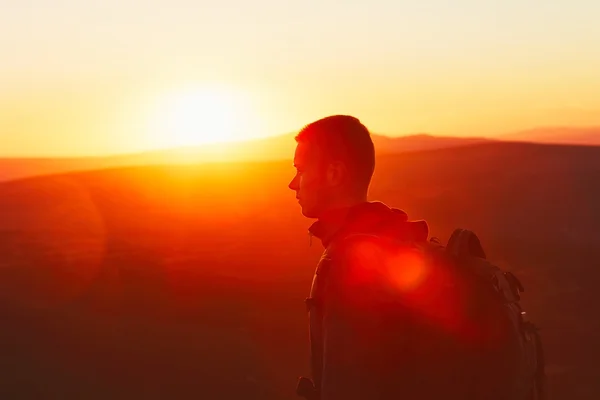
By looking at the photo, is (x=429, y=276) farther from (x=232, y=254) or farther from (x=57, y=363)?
(x=232, y=254)

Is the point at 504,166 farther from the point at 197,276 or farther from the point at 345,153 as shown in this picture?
the point at 345,153

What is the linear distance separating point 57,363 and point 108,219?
76.4 feet

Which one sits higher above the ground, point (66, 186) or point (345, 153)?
point (345, 153)

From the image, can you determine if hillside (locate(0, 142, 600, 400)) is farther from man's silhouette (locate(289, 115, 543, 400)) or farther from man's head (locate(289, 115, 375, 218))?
man's silhouette (locate(289, 115, 543, 400))

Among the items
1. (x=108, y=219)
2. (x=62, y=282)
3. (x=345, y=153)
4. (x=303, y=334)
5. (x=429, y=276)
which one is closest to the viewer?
(x=429, y=276)

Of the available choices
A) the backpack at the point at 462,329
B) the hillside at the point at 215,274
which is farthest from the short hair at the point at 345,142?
the hillside at the point at 215,274

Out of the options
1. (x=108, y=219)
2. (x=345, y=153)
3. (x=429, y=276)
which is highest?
(x=345, y=153)

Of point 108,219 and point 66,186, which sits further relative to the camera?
point 66,186

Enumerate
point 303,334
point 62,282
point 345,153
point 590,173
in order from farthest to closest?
1. point 590,173
2. point 62,282
3. point 303,334
4. point 345,153

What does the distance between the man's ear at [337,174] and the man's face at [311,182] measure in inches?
0.7

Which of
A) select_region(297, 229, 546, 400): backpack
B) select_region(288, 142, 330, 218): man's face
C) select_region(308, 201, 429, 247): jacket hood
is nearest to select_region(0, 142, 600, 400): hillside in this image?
select_region(288, 142, 330, 218): man's face

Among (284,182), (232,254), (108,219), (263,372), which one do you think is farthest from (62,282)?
(284,182)

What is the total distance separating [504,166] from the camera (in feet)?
147

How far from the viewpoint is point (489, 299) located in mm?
2291
